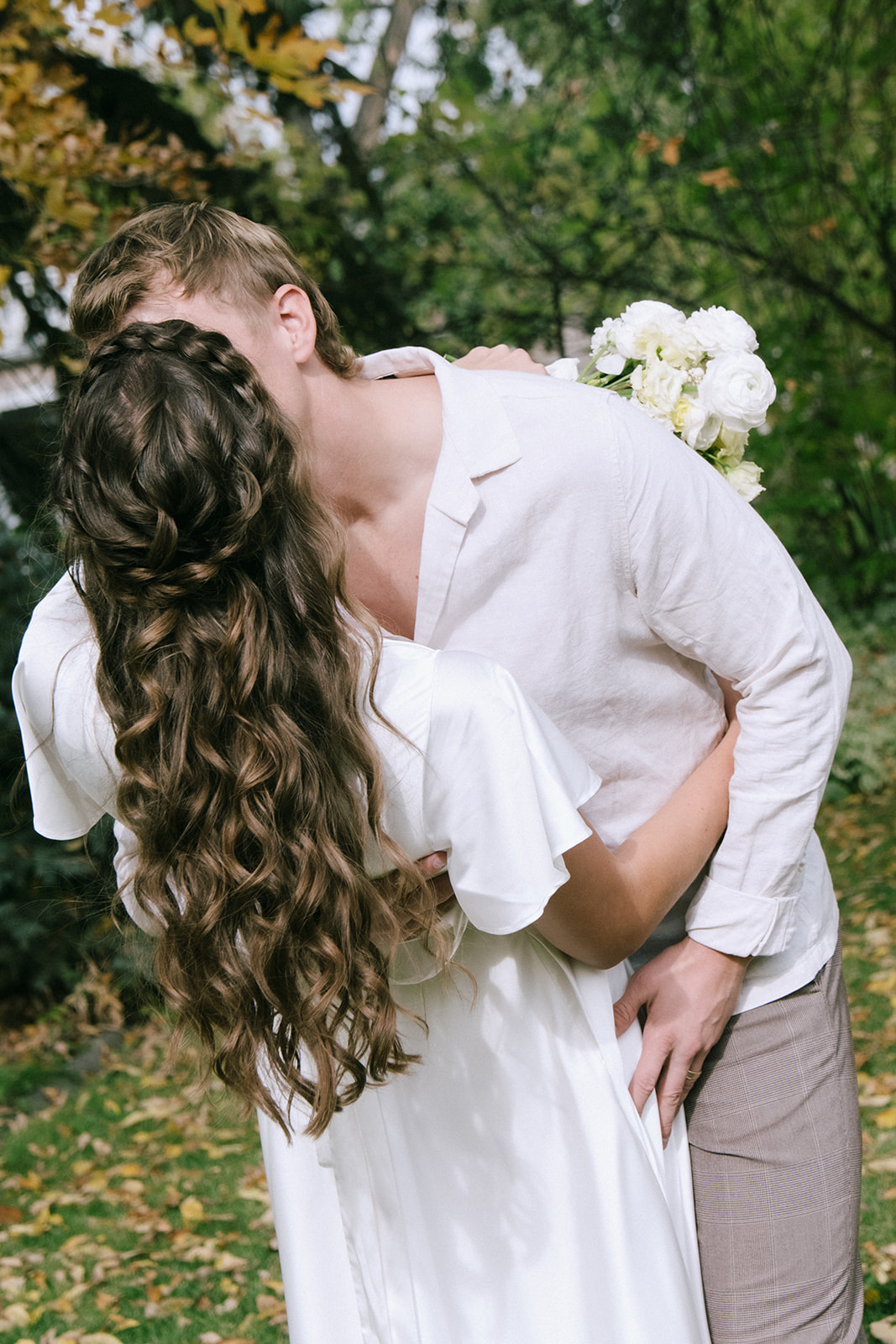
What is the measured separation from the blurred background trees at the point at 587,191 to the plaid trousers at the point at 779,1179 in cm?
459

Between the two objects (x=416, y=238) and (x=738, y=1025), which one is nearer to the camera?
(x=738, y=1025)

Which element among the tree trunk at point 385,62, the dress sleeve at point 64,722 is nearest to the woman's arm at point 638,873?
the dress sleeve at point 64,722

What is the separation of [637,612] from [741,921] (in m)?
0.47

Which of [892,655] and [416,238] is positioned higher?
[416,238]

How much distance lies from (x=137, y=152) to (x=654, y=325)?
3969 millimetres

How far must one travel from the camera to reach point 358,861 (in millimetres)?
1424

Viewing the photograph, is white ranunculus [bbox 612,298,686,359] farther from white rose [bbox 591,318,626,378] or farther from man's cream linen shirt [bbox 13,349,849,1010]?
man's cream linen shirt [bbox 13,349,849,1010]

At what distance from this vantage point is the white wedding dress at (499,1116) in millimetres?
1361

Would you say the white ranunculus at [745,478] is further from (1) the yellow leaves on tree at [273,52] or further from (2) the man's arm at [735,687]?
(1) the yellow leaves on tree at [273,52]

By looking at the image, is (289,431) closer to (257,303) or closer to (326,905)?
(257,303)

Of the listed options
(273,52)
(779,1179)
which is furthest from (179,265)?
(273,52)

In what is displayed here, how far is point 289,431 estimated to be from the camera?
1.44 m

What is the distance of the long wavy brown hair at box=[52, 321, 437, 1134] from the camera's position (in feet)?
4.32

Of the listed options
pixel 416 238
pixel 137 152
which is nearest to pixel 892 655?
pixel 416 238
